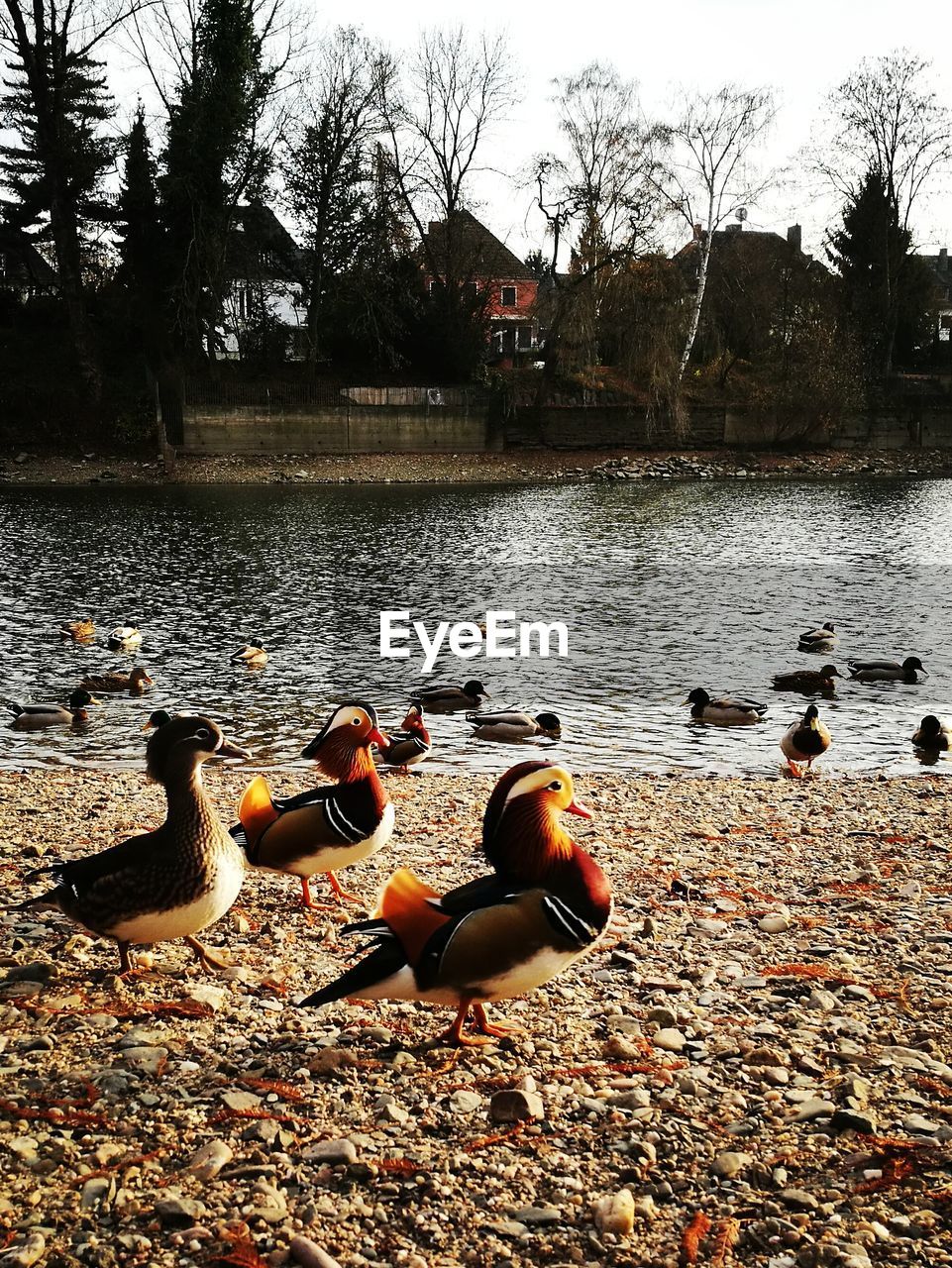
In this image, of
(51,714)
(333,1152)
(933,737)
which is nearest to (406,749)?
(51,714)

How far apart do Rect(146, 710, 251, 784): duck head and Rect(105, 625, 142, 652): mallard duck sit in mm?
13575

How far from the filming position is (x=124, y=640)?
59.3 ft

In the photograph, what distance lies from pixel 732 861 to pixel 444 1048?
3665 mm

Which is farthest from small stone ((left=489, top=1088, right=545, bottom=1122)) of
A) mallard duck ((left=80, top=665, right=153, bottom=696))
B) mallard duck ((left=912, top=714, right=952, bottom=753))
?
mallard duck ((left=80, top=665, right=153, bottom=696))

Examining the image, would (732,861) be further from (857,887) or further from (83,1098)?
(83,1098)

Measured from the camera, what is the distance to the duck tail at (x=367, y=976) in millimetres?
4109

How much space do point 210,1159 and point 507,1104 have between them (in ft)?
3.49

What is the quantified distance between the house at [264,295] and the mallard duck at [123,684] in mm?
43229

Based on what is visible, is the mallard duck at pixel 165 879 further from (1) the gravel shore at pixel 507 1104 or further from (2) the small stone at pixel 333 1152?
(2) the small stone at pixel 333 1152

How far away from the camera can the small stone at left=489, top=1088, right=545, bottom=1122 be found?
4051 mm

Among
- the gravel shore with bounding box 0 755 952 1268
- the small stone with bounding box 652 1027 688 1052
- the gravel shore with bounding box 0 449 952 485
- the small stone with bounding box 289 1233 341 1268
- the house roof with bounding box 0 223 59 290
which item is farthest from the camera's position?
the house roof with bounding box 0 223 59 290

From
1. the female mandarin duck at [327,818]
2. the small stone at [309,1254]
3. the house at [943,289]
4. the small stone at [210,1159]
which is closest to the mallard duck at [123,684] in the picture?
the female mandarin duck at [327,818]

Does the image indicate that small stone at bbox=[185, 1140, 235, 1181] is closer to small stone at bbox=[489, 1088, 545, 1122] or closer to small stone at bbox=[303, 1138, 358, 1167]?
small stone at bbox=[303, 1138, 358, 1167]

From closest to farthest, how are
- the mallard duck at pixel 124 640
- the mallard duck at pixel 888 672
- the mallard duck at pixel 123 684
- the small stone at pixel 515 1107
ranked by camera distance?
1. the small stone at pixel 515 1107
2. the mallard duck at pixel 123 684
3. the mallard duck at pixel 888 672
4. the mallard duck at pixel 124 640
